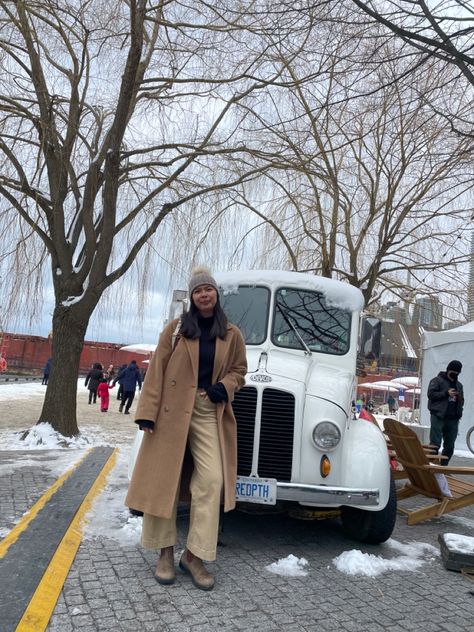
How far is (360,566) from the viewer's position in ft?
13.5

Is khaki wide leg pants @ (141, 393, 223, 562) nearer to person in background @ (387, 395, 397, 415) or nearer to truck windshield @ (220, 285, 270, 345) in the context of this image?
truck windshield @ (220, 285, 270, 345)

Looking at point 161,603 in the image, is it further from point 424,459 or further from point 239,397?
point 424,459

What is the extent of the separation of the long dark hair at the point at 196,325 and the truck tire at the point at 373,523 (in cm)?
210

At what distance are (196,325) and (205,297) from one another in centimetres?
20

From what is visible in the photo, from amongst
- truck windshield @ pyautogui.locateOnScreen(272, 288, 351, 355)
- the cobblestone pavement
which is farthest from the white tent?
the cobblestone pavement

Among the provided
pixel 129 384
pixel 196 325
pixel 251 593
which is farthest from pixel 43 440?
pixel 129 384

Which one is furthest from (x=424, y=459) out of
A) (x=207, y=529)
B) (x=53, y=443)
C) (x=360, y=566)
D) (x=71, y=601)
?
(x=53, y=443)

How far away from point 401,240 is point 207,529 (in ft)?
38.5

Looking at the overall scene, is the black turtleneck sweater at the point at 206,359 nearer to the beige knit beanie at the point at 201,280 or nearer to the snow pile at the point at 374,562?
the beige knit beanie at the point at 201,280

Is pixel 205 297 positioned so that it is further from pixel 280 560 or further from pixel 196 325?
pixel 280 560

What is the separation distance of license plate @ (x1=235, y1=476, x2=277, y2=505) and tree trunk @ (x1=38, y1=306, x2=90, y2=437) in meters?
6.39

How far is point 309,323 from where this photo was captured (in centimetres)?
573

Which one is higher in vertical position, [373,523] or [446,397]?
[446,397]

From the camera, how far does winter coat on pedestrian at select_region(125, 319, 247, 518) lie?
11.5 feet
